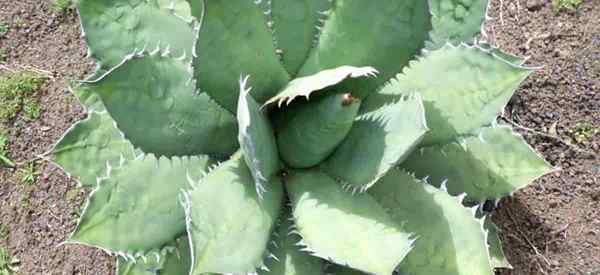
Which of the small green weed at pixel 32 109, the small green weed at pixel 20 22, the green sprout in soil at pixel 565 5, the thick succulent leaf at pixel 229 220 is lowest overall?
the small green weed at pixel 32 109

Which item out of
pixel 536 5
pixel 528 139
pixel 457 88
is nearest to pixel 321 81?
pixel 457 88

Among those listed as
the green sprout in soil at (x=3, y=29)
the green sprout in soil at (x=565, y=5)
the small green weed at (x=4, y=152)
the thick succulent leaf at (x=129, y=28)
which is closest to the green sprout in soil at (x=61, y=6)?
the green sprout in soil at (x=3, y=29)

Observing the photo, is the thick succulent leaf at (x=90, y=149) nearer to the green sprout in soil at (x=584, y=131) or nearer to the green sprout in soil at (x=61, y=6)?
the green sprout in soil at (x=61, y=6)

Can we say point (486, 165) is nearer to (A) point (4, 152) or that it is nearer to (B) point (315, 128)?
(B) point (315, 128)

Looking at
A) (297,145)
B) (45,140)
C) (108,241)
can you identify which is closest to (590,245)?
(297,145)

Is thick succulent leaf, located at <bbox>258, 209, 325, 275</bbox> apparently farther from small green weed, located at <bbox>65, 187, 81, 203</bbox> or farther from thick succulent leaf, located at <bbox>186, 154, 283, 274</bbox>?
small green weed, located at <bbox>65, 187, 81, 203</bbox>

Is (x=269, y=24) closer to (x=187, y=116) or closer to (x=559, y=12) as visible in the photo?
(x=187, y=116)
